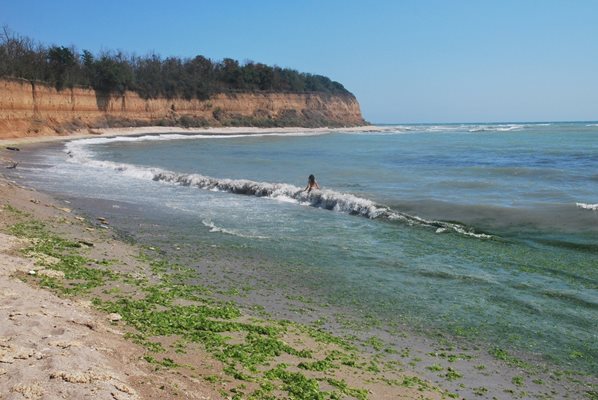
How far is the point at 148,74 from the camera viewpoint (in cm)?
9156

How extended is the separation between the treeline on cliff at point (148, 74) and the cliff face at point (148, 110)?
1.55m

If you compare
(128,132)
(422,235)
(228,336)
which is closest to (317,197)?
(422,235)

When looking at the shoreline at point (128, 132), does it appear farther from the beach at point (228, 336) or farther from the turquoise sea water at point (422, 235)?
the beach at point (228, 336)

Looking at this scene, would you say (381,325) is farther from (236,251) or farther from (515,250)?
(515,250)

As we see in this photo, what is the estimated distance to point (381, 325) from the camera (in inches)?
293

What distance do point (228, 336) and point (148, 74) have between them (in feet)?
302

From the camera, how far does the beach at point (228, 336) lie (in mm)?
5051

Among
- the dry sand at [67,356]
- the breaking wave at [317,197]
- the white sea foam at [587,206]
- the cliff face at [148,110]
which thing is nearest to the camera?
the dry sand at [67,356]

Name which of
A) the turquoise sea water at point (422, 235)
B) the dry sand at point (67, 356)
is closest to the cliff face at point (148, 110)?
the turquoise sea water at point (422, 235)

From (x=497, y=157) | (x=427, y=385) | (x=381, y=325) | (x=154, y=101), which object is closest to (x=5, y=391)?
(x=427, y=385)

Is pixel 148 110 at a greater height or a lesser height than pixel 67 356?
greater

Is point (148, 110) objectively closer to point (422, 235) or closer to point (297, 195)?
point (297, 195)

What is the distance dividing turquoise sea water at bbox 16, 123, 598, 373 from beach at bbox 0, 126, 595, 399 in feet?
1.23

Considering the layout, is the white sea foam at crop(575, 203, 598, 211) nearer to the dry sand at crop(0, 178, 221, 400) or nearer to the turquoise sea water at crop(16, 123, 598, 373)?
the turquoise sea water at crop(16, 123, 598, 373)
